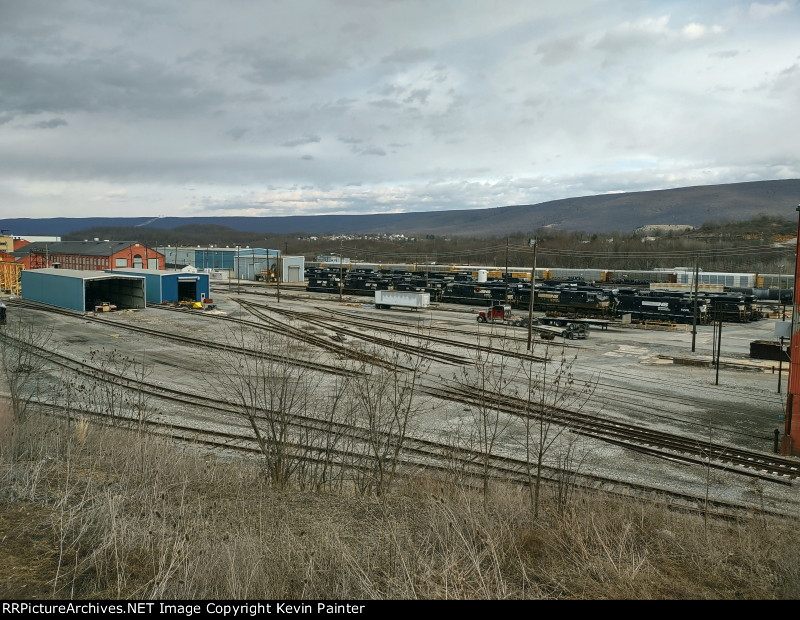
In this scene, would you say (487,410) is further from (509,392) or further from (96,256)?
(96,256)

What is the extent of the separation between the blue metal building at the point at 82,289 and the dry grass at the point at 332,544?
124 ft

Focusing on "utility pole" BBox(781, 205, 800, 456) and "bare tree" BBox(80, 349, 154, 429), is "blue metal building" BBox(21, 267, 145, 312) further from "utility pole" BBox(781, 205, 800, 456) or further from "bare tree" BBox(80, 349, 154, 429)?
"utility pole" BBox(781, 205, 800, 456)

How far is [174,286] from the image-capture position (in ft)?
170

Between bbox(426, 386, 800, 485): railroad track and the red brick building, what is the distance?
61858 mm

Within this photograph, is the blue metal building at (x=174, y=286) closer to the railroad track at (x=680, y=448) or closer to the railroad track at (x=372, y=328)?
the railroad track at (x=372, y=328)

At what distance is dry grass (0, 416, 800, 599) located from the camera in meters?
5.86

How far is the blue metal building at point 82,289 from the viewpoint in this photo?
4397 centimetres

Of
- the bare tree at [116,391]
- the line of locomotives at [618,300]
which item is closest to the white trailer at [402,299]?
the line of locomotives at [618,300]

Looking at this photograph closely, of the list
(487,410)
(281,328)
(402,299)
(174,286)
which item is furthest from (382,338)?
(174,286)

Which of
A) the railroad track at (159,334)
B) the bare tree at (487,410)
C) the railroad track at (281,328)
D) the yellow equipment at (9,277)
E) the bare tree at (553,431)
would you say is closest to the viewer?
the bare tree at (487,410)

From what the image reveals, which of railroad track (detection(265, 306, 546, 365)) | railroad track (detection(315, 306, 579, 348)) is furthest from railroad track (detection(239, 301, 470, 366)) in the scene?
railroad track (detection(315, 306, 579, 348))

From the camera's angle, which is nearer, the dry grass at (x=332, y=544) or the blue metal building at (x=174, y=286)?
the dry grass at (x=332, y=544)
